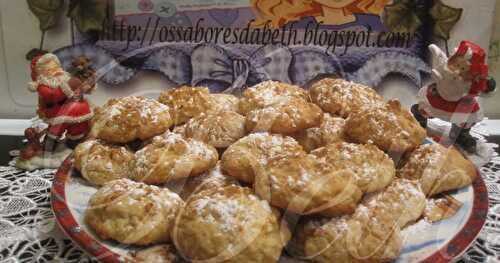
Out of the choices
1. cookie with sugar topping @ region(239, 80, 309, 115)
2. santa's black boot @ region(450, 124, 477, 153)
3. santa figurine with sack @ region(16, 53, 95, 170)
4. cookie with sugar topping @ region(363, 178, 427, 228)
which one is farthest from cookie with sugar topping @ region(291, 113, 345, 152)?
santa figurine with sack @ region(16, 53, 95, 170)

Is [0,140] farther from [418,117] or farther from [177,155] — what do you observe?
[418,117]

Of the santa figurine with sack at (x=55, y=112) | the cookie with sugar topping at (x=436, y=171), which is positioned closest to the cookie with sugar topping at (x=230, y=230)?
the cookie with sugar topping at (x=436, y=171)

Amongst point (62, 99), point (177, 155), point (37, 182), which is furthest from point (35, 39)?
point (177, 155)

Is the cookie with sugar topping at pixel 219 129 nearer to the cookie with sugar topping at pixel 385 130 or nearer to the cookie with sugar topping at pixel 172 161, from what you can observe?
the cookie with sugar topping at pixel 172 161

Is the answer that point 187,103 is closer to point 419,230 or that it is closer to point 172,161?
point 172,161

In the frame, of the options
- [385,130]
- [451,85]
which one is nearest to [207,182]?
[385,130]

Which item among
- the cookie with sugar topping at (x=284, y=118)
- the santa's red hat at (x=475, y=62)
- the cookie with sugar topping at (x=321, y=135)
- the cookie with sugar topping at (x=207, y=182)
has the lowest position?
the cookie with sugar topping at (x=207, y=182)
